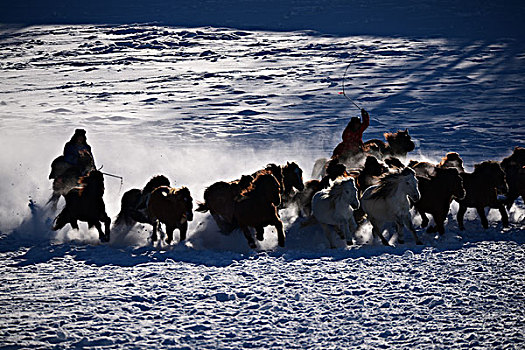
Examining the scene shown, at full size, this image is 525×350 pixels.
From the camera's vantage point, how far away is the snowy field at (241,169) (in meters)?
6.58

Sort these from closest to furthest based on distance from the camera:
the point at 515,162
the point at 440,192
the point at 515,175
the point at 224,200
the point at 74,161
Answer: the point at 440,192, the point at 224,200, the point at 515,175, the point at 515,162, the point at 74,161

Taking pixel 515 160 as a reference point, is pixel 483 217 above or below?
below

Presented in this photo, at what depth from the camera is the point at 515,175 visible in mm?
10219

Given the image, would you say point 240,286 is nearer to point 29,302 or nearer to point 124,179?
point 29,302

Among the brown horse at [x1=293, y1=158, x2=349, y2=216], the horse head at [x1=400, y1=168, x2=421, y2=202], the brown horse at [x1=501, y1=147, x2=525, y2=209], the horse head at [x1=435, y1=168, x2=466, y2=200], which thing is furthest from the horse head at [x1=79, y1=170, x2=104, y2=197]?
the brown horse at [x1=501, y1=147, x2=525, y2=209]

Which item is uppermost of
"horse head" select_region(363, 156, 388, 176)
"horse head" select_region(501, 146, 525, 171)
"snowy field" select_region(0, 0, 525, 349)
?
"horse head" select_region(363, 156, 388, 176)

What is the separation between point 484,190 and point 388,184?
156cm

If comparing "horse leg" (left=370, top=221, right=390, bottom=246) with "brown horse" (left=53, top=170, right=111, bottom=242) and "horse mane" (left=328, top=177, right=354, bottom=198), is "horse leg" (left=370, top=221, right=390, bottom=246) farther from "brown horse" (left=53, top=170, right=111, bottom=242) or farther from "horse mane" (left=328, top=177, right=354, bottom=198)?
"brown horse" (left=53, top=170, right=111, bottom=242)

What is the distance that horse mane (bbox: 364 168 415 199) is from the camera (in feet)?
29.1

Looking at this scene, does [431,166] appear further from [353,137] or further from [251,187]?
[251,187]

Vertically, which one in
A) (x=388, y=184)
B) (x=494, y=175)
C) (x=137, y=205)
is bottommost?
(x=137, y=205)

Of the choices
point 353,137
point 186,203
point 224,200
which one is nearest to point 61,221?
point 186,203

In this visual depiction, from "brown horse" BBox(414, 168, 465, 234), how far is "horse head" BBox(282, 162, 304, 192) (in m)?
1.63

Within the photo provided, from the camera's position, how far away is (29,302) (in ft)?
23.6
